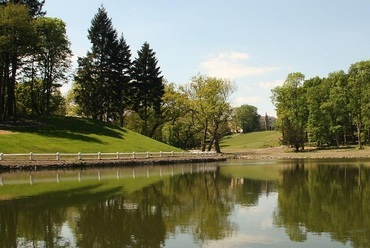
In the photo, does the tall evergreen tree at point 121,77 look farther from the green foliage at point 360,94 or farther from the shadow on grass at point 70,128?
the green foliage at point 360,94

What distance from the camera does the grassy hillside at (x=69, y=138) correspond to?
147 feet

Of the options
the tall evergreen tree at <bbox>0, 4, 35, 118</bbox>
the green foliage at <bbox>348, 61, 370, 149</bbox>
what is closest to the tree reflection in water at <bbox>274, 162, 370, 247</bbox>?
the tall evergreen tree at <bbox>0, 4, 35, 118</bbox>

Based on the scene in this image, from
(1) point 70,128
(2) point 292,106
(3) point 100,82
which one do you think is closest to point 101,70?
(3) point 100,82

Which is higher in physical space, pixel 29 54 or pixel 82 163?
pixel 29 54

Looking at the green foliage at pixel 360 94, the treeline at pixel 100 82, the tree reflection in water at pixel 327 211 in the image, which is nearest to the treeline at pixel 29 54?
the treeline at pixel 100 82

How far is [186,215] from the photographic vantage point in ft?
50.5

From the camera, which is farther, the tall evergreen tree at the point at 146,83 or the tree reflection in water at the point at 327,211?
the tall evergreen tree at the point at 146,83

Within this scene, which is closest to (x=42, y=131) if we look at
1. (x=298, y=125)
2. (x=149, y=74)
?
(x=149, y=74)

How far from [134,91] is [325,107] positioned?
38967 mm

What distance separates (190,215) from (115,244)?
193 inches

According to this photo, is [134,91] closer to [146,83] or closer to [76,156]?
[146,83]

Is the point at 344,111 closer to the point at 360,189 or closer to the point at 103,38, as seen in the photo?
the point at 103,38

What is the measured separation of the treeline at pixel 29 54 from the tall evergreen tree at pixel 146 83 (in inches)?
479

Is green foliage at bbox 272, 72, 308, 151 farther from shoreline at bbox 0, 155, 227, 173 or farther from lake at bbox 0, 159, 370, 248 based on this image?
lake at bbox 0, 159, 370, 248
